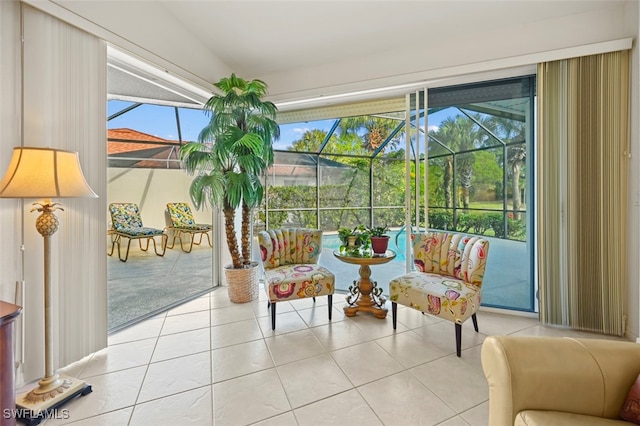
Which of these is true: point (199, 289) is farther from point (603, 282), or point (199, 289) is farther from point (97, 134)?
point (603, 282)

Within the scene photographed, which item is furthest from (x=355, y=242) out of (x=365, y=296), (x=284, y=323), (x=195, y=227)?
(x=195, y=227)

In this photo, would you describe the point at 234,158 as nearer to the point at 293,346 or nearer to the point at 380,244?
the point at 380,244

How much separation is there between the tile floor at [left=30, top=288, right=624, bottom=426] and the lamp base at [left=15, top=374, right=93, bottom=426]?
0.17 ft

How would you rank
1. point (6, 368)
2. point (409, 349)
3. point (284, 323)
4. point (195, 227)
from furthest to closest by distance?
1. point (195, 227)
2. point (284, 323)
3. point (409, 349)
4. point (6, 368)

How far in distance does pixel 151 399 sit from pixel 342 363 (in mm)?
1170

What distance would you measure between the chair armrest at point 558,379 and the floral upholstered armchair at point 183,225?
299cm

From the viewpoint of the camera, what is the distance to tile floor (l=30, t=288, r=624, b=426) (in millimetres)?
1513

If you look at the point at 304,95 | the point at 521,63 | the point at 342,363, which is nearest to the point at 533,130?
the point at 521,63

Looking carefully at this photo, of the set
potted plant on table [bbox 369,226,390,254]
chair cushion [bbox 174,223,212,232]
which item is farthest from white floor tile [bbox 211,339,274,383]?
chair cushion [bbox 174,223,212,232]

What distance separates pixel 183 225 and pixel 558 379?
3242 millimetres

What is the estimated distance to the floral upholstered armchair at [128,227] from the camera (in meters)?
2.46

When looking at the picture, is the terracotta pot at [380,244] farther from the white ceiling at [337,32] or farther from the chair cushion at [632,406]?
the chair cushion at [632,406]

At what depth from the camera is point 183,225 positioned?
125 inches

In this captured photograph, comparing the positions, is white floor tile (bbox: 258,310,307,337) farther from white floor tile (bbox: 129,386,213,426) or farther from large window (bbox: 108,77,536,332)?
large window (bbox: 108,77,536,332)
